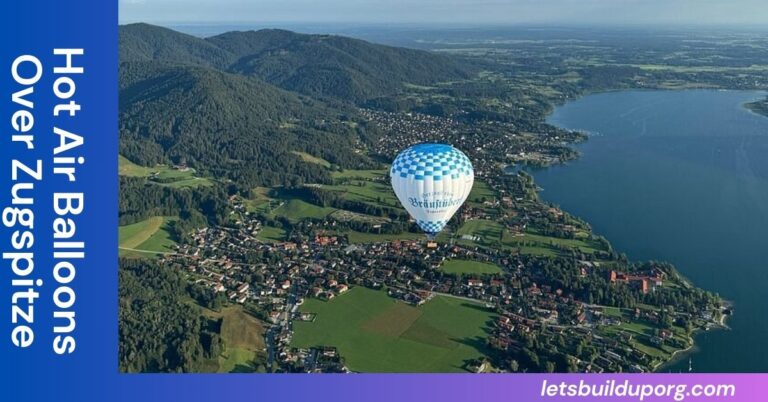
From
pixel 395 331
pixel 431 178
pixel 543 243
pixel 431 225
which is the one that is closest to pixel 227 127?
pixel 543 243

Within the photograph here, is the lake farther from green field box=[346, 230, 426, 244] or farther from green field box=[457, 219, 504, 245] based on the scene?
green field box=[346, 230, 426, 244]

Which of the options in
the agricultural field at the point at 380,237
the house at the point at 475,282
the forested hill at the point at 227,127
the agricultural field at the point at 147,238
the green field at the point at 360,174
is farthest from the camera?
the forested hill at the point at 227,127

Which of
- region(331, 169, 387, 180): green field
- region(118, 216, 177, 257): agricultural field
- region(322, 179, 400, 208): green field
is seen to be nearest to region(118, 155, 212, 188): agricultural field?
region(118, 216, 177, 257): agricultural field

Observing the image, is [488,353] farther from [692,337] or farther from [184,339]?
[184,339]

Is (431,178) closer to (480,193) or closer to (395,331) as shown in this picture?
(395,331)

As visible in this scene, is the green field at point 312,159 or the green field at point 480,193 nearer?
the green field at point 480,193

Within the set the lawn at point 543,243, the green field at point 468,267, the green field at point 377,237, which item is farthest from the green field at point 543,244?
the green field at point 377,237

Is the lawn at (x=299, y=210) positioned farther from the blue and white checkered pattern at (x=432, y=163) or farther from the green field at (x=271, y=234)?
the blue and white checkered pattern at (x=432, y=163)
